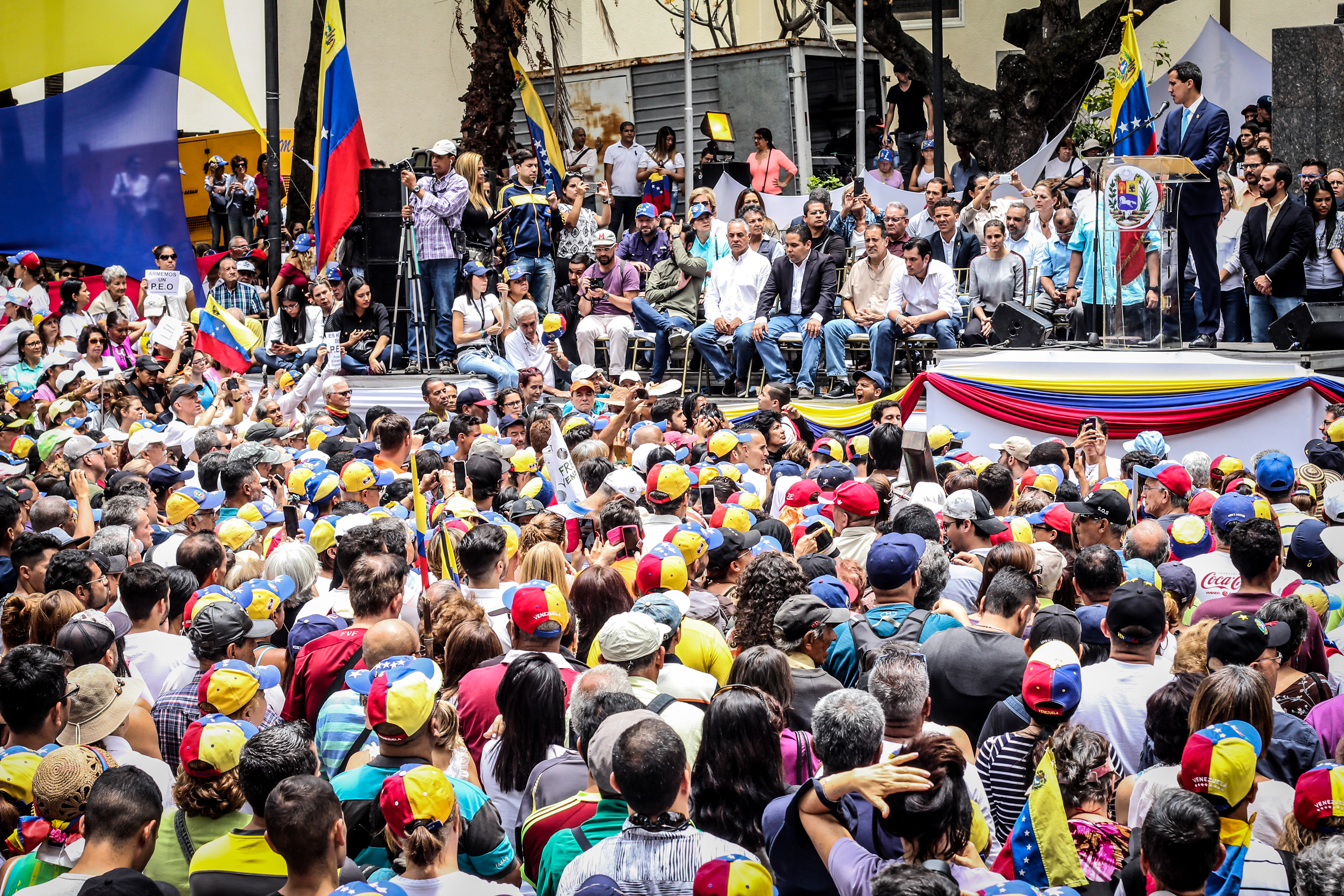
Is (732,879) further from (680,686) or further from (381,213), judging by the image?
(381,213)

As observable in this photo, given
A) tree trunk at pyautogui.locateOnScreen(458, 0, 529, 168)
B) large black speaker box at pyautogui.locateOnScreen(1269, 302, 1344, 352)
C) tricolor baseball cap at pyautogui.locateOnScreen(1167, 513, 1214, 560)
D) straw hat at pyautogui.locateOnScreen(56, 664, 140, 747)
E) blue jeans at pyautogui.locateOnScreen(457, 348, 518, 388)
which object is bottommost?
straw hat at pyautogui.locateOnScreen(56, 664, 140, 747)

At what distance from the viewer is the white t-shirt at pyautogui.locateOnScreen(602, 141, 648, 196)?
18.9 meters

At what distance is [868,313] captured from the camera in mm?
12531

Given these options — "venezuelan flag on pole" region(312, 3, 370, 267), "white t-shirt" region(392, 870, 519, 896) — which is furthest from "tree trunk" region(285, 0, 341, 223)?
"white t-shirt" region(392, 870, 519, 896)

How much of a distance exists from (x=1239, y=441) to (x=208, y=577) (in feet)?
26.5

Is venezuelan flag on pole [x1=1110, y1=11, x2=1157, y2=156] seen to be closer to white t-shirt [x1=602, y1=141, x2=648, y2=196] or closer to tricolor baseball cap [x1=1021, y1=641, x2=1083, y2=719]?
white t-shirt [x1=602, y1=141, x2=648, y2=196]

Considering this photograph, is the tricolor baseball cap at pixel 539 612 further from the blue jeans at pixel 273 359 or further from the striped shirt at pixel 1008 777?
the blue jeans at pixel 273 359

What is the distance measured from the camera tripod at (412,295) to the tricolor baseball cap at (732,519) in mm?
8238

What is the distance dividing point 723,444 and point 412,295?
6.72 metres

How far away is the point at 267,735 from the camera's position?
373 centimetres

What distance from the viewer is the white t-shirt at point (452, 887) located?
3293mm

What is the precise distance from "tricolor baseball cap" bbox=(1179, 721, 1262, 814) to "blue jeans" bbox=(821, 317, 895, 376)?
9040mm

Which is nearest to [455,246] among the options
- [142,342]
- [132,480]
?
[142,342]

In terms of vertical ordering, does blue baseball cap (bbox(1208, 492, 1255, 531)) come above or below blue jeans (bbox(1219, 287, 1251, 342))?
below
